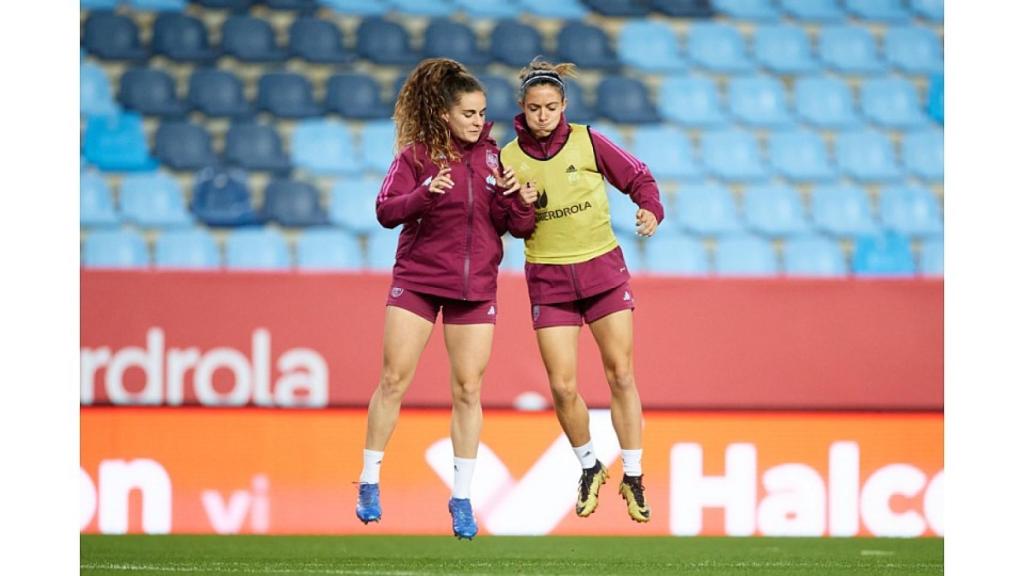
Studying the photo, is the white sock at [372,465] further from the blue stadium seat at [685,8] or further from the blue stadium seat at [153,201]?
the blue stadium seat at [685,8]

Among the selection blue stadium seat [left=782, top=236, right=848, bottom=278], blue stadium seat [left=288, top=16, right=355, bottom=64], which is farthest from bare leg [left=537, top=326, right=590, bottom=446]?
blue stadium seat [left=288, top=16, right=355, bottom=64]

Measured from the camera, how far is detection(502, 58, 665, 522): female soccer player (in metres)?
5.97

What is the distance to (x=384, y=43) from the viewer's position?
11188 mm

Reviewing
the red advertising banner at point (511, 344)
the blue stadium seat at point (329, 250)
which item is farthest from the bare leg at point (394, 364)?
the blue stadium seat at point (329, 250)

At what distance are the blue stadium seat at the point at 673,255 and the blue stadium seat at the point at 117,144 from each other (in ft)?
11.7

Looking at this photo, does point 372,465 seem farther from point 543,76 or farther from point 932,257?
point 932,257

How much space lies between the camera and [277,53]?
11.1 meters

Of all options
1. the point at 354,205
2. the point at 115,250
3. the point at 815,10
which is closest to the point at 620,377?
the point at 354,205

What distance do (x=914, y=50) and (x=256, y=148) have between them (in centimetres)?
520

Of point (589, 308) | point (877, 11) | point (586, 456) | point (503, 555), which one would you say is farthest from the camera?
point (877, 11)

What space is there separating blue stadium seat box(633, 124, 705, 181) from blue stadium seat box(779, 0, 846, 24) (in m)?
1.67

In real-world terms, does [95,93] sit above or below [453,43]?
below

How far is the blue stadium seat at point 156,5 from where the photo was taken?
11.1m

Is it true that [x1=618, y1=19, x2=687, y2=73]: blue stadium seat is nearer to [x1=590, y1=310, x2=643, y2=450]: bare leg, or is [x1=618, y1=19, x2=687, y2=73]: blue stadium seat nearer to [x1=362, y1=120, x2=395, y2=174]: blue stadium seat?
[x1=362, y1=120, x2=395, y2=174]: blue stadium seat
